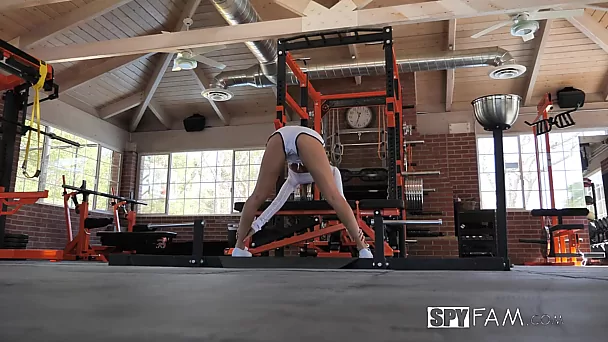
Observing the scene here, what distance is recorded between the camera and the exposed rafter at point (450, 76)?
21.5ft

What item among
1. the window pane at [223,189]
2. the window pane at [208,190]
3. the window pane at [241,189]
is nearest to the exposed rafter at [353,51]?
the window pane at [241,189]

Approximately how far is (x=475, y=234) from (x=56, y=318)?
6061mm

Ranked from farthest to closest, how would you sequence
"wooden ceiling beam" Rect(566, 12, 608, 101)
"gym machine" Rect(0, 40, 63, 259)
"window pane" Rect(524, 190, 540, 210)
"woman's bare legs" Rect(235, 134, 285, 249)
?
"window pane" Rect(524, 190, 540, 210)
"wooden ceiling beam" Rect(566, 12, 608, 101)
"gym machine" Rect(0, 40, 63, 259)
"woman's bare legs" Rect(235, 134, 285, 249)

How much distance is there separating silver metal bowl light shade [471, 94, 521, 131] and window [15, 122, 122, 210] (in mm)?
6107

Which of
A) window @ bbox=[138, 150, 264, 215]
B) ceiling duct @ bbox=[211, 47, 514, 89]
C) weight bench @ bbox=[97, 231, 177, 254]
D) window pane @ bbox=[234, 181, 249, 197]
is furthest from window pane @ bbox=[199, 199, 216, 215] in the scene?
weight bench @ bbox=[97, 231, 177, 254]

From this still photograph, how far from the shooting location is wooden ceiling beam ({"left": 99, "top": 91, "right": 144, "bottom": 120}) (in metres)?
8.65

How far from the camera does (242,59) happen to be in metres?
7.90

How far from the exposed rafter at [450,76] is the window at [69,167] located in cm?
551

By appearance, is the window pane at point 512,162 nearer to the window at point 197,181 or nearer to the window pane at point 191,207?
the window at point 197,181

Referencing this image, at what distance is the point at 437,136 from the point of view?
7.91 m

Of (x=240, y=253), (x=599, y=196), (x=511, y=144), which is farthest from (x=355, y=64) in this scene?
(x=599, y=196)

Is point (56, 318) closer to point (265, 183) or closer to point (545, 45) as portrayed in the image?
point (265, 183)

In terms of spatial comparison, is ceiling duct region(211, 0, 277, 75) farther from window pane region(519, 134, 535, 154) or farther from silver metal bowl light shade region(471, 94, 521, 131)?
window pane region(519, 134, 535, 154)

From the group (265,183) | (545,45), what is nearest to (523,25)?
(545,45)
